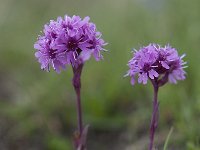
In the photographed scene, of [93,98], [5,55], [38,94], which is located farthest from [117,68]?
[5,55]

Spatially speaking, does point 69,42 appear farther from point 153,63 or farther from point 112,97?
point 112,97

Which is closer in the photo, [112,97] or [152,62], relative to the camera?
[152,62]

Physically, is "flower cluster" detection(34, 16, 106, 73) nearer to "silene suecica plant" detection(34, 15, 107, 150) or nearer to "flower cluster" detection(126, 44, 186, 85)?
"silene suecica plant" detection(34, 15, 107, 150)

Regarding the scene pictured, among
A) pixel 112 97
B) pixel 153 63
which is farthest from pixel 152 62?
pixel 112 97

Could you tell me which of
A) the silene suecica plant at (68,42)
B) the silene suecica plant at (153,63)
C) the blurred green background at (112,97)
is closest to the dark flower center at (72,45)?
the silene suecica plant at (68,42)

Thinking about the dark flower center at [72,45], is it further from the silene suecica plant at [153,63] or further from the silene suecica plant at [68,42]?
the silene suecica plant at [153,63]
